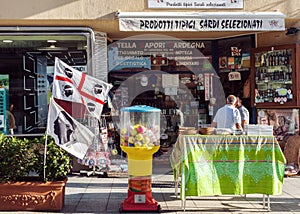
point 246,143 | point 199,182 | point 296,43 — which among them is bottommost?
point 199,182

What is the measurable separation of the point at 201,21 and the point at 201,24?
0.20 feet

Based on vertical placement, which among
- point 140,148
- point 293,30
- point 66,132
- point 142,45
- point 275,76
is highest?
point 293,30

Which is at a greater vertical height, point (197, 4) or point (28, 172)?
point (197, 4)

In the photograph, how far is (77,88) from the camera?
7.10 metres

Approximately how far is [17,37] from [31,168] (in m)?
4.03

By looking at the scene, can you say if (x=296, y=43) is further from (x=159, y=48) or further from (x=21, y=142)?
(x=21, y=142)

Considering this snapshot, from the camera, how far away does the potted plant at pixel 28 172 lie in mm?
6832

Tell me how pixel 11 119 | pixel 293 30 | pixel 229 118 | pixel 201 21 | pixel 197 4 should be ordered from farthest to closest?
pixel 11 119 < pixel 293 30 < pixel 197 4 < pixel 201 21 < pixel 229 118

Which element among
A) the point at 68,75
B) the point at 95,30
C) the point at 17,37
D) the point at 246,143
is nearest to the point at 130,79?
the point at 95,30

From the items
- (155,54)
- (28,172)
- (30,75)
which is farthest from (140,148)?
(155,54)

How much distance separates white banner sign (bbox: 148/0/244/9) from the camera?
9828 mm

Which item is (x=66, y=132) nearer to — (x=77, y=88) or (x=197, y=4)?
(x=77, y=88)

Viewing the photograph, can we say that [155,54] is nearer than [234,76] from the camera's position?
No

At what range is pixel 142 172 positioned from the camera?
Answer: 270 inches
